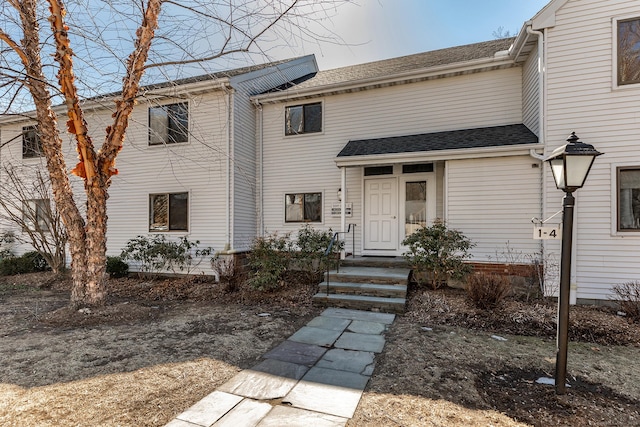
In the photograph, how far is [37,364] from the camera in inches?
148

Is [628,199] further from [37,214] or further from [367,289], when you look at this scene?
[37,214]

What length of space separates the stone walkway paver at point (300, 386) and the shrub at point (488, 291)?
6.95 ft

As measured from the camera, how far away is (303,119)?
995 centimetres

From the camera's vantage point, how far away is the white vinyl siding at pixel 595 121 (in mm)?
6207

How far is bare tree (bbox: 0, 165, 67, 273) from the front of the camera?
31.5 ft

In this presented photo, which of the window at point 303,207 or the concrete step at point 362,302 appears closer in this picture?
the concrete step at point 362,302

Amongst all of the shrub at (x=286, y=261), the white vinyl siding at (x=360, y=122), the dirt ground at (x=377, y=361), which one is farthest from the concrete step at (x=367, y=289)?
the white vinyl siding at (x=360, y=122)

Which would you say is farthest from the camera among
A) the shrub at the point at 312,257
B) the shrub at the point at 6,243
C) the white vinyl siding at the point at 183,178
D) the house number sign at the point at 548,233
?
the shrub at the point at 6,243

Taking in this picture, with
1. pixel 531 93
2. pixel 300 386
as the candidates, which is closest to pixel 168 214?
pixel 300 386

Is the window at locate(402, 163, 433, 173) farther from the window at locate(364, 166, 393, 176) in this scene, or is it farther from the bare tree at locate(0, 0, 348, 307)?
the bare tree at locate(0, 0, 348, 307)

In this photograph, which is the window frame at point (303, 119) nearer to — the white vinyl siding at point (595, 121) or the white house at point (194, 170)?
the white house at point (194, 170)

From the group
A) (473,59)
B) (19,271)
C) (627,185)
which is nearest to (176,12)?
(473,59)

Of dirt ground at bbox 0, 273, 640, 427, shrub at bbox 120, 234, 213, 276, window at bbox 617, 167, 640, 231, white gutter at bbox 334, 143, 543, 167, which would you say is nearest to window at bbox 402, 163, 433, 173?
white gutter at bbox 334, 143, 543, 167

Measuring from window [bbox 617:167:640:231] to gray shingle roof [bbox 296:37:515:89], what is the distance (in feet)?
14.6
